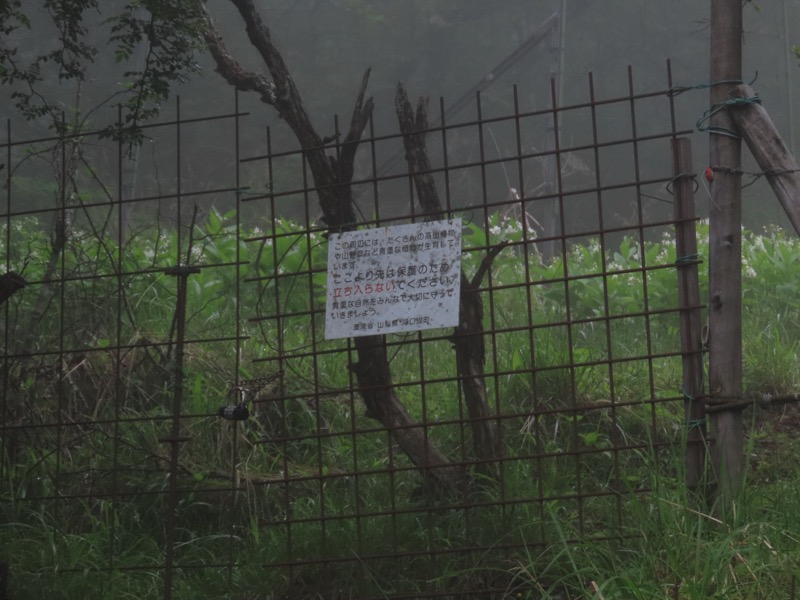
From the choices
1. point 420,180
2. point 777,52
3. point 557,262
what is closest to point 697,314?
point 420,180

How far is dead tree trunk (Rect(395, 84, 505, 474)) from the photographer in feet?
15.4

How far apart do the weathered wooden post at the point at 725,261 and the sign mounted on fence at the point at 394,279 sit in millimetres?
1050

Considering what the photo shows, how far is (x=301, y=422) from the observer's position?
20.4 ft

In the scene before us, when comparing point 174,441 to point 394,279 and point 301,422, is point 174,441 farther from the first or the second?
point 301,422

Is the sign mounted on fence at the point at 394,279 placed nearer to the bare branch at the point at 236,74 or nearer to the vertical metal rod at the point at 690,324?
the vertical metal rod at the point at 690,324

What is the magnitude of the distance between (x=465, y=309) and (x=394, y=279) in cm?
63

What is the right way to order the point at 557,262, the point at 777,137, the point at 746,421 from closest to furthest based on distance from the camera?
the point at 777,137 → the point at 746,421 → the point at 557,262

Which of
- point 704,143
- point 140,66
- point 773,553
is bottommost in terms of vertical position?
point 773,553

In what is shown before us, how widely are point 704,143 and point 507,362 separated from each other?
17.3 meters

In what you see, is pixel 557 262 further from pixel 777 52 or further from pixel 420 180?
pixel 777 52

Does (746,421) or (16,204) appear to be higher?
(16,204)

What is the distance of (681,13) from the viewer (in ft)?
78.9

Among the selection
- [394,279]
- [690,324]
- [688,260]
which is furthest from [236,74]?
[690,324]

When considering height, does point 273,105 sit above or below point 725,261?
above
